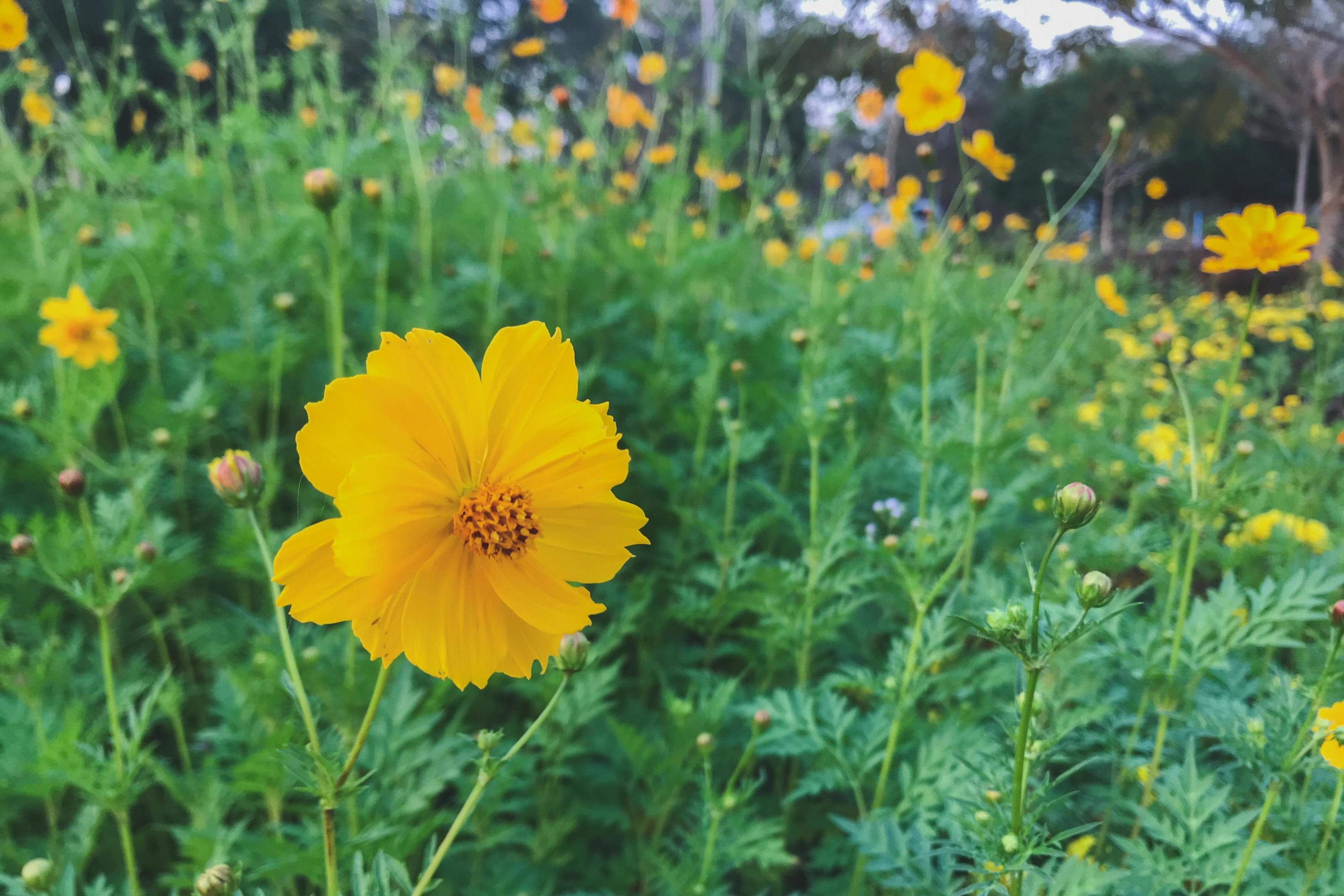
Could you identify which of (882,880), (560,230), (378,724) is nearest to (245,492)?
(378,724)

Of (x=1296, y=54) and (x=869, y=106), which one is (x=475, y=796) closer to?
(x=869, y=106)

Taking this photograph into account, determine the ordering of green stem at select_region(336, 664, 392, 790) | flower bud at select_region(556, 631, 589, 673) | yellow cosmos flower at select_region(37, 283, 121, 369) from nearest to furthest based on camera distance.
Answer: green stem at select_region(336, 664, 392, 790) < flower bud at select_region(556, 631, 589, 673) < yellow cosmos flower at select_region(37, 283, 121, 369)

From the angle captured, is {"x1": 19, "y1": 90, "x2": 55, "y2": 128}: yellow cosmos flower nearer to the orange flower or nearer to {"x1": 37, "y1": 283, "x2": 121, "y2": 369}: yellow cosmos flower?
{"x1": 37, "y1": 283, "x2": 121, "y2": 369}: yellow cosmos flower

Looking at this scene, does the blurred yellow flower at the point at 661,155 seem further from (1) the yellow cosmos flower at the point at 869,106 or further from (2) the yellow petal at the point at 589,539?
(2) the yellow petal at the point at 589,539

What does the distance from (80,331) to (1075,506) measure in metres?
1.88

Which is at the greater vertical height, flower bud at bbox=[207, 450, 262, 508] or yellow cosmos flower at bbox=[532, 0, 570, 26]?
yellow cosmos flower at bbox=[532, 0, 570, 26]


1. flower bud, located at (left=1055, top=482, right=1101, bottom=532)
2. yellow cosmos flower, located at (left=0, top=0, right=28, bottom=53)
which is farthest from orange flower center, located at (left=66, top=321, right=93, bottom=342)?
flower bud, located at (left=1055, top=482, right=1101, bottom=532)

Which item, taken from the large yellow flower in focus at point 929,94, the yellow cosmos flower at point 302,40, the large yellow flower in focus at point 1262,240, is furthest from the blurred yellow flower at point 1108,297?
the yellow cosmos flower at point 302,40

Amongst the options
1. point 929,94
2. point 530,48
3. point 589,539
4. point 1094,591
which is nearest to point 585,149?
point 530,48

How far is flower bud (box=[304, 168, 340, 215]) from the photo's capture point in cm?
92

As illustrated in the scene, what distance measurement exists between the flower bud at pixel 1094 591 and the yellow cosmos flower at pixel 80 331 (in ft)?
5.90

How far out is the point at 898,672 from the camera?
1116 millimetres

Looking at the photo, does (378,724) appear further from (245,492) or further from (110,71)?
(110,71)

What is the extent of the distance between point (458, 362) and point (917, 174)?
12.5 meters
